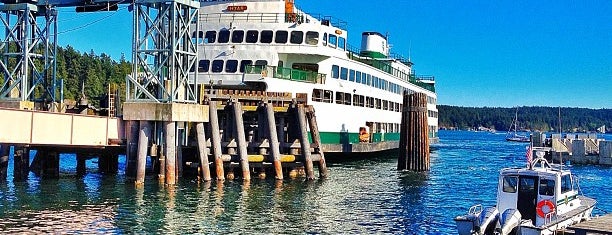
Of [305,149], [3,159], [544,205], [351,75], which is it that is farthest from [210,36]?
[544,205]

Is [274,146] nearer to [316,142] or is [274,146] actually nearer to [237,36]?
[316,142]

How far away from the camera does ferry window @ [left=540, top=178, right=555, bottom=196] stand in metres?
20.7

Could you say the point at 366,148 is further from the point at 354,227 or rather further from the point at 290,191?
the point at 354,227

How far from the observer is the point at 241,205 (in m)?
27.6

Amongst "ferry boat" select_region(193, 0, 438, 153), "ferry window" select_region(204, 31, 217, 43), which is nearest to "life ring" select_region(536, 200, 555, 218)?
"ferry boat" select_region(193, 0, 438, 153)

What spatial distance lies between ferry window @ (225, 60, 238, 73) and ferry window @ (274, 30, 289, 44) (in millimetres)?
3033

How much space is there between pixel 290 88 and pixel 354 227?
68.0 ft

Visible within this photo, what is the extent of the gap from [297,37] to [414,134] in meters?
9.85

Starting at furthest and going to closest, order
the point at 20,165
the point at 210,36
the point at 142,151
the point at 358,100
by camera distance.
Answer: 1. the point at 358,100
2. the point at 210,36
3. the point at 20,165
4. the point at 142,151

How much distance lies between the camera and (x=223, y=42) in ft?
149

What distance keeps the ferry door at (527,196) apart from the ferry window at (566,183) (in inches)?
40.0

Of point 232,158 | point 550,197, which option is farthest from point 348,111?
point 550,197

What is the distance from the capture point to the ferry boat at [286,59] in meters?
43.8

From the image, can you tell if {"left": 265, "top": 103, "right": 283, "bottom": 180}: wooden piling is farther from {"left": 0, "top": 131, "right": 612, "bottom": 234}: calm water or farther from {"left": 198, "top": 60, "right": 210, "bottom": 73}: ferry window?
{"left": 198, "top": 60, "right": 210, "bottom": 73}: ferry window
